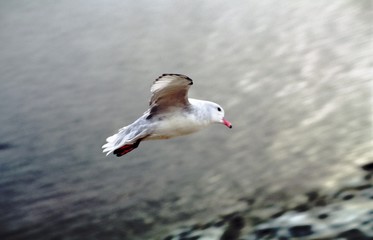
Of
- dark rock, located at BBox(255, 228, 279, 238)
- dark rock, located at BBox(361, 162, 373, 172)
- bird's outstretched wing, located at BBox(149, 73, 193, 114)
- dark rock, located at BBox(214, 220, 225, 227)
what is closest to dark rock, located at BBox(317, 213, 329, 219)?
dark rock, located at BBox(255, 228, 279, 238)

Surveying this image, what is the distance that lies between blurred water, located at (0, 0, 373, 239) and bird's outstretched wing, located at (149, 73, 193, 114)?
2.75 metres

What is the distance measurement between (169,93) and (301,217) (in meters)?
2.89

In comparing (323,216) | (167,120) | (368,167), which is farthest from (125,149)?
(368,167)

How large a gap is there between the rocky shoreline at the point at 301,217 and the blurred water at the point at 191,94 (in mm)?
115

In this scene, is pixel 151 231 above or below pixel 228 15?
below

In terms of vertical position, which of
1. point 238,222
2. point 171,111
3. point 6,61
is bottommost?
point 171,111

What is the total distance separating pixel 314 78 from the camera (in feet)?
20.9

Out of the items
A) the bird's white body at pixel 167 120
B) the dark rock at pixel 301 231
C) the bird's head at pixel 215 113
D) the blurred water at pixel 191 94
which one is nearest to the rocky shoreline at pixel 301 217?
the dark rock at pixel 301 231

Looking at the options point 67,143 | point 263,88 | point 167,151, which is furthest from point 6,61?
point 263,88

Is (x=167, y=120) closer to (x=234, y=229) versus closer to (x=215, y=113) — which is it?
(x=215, y=113)

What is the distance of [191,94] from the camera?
20.0 ft

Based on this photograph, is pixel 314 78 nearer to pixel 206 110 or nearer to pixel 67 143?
pixel 67 143

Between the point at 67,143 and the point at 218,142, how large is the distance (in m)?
Answer: 1.42

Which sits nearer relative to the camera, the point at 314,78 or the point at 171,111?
the point at 171,111
